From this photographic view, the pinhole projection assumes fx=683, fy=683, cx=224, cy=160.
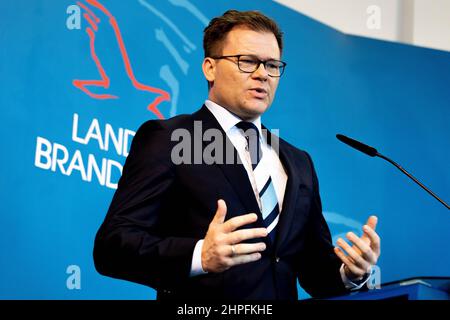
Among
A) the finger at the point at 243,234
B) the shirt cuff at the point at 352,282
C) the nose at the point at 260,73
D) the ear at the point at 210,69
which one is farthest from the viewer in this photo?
the ear at the point at 210,69

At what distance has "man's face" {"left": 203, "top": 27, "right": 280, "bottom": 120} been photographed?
2004 millimetres

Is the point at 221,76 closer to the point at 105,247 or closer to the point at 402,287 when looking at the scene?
the point at 105,247

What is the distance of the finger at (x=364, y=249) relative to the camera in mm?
1725

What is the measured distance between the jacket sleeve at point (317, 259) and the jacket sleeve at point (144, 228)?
45cm

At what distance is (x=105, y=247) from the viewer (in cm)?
174

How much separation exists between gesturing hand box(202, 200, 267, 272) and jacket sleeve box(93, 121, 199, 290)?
12 centimetres

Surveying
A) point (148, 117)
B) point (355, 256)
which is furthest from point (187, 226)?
point (148, 117)

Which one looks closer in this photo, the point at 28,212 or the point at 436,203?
the point at 28,212

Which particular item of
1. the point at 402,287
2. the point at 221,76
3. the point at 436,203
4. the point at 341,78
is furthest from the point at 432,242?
the point at 402,287

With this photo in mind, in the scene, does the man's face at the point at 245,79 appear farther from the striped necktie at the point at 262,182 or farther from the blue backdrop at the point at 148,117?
the blue backdrop at the point at 148,117

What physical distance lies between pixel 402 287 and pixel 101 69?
202 cm

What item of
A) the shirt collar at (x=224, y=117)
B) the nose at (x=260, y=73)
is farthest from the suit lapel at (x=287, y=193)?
the nose at (x=260, y=73)

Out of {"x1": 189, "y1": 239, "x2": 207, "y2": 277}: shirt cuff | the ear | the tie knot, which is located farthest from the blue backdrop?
{"x1": 189, "y1": 239, "x2": 207, "y2": 277}: shirt cuff

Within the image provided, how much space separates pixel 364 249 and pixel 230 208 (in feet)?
1.20
